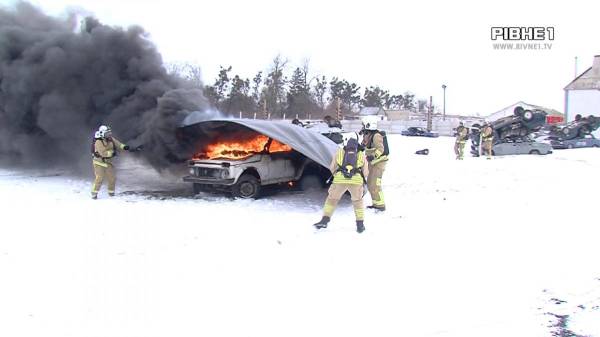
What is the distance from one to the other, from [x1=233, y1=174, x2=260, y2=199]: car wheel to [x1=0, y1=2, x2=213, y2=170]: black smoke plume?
217 cm

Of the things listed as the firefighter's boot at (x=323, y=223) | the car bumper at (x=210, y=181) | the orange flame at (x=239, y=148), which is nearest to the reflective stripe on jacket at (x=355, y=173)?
the firefighter's boot at (x=323, y=223)

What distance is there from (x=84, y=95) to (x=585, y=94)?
45.2 m

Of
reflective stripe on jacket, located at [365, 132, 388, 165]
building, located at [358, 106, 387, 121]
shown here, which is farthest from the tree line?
reflective stripe on jacket, located at [365, 132, 388, 165]

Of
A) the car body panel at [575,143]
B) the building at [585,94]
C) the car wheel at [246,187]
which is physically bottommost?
the car wheel at [246,187]

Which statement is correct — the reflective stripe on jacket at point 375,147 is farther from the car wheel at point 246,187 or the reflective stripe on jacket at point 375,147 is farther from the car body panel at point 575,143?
the car body panel at point 575,143

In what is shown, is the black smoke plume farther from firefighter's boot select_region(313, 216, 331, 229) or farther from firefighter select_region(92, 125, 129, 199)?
firefighter's boot select_region(313, 216, 331, 229)

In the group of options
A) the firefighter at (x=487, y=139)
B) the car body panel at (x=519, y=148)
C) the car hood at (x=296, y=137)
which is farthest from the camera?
the car body panel at (x=519, y=148)

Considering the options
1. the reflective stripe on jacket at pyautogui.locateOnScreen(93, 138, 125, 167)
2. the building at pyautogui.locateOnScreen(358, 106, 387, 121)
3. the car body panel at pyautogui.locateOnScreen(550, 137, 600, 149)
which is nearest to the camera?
the reflective stripe on jacket at pyautogui.locateOnScreen(93, 138, 125, 167)

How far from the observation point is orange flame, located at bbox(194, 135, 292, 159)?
11156mm

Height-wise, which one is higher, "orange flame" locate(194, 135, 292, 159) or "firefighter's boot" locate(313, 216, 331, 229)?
"orange flame" locate(194, 135, 292, 159)

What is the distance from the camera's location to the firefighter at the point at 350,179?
296 inches

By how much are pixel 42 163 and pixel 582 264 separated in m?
14.2

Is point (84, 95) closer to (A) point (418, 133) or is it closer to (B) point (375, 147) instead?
(B) point (375, 147)

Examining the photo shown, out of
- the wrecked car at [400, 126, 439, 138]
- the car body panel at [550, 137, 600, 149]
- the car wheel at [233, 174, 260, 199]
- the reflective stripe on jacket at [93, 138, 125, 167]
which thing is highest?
the wrecked car at [400, 126, 439, 138]
